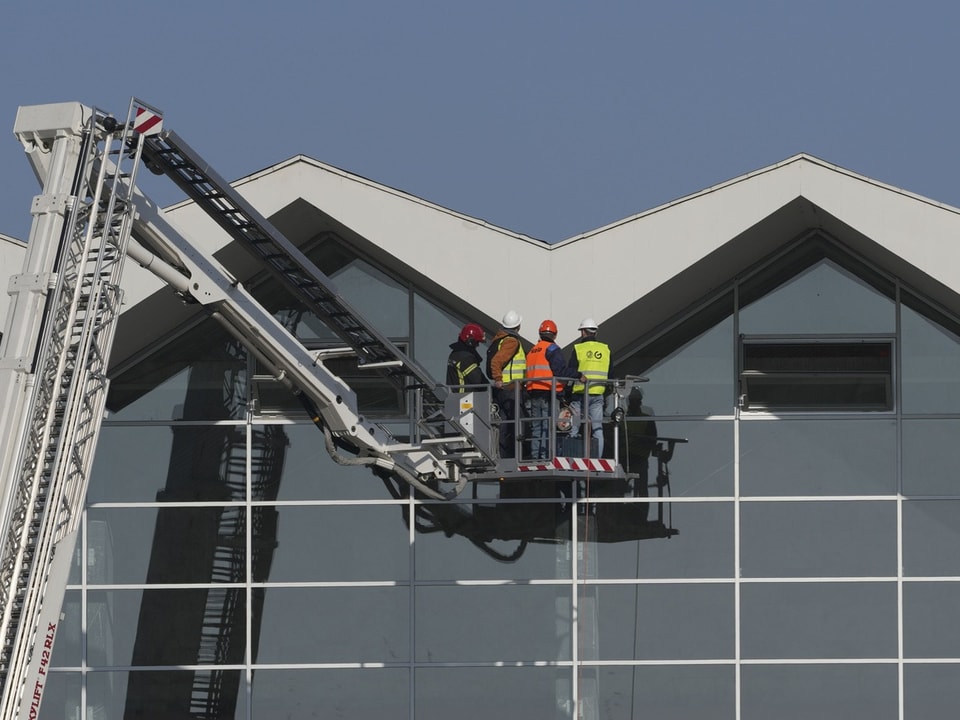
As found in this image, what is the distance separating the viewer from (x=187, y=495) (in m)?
23.0

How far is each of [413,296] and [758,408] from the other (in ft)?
17.0

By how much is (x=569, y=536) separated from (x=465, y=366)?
316 cm

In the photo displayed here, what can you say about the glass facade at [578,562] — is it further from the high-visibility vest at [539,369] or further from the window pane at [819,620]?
the high-visibility vest at [539,369]

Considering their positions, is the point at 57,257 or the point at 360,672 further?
the point at 360,672

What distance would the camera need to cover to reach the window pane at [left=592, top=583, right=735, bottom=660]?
2272 centimetres

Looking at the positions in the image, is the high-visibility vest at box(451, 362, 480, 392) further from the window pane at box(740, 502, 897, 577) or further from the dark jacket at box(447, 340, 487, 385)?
the window pane at box(740, 502, 897, 577)

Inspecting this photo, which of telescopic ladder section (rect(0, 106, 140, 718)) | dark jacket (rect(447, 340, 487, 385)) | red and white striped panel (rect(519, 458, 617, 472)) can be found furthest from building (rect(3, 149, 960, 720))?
telescopic ladder section (rect(0, 106, 140, 718))

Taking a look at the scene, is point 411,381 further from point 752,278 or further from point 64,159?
point 64,159

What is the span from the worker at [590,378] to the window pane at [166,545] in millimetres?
5166

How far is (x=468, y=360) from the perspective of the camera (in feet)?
70.7

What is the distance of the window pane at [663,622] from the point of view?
74.5 ft

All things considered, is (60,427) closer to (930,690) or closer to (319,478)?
(319,478)

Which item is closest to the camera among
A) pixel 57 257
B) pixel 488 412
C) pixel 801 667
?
pixel 57 257

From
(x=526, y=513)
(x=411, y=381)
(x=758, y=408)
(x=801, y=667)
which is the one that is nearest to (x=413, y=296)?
(x=411, y=381)
